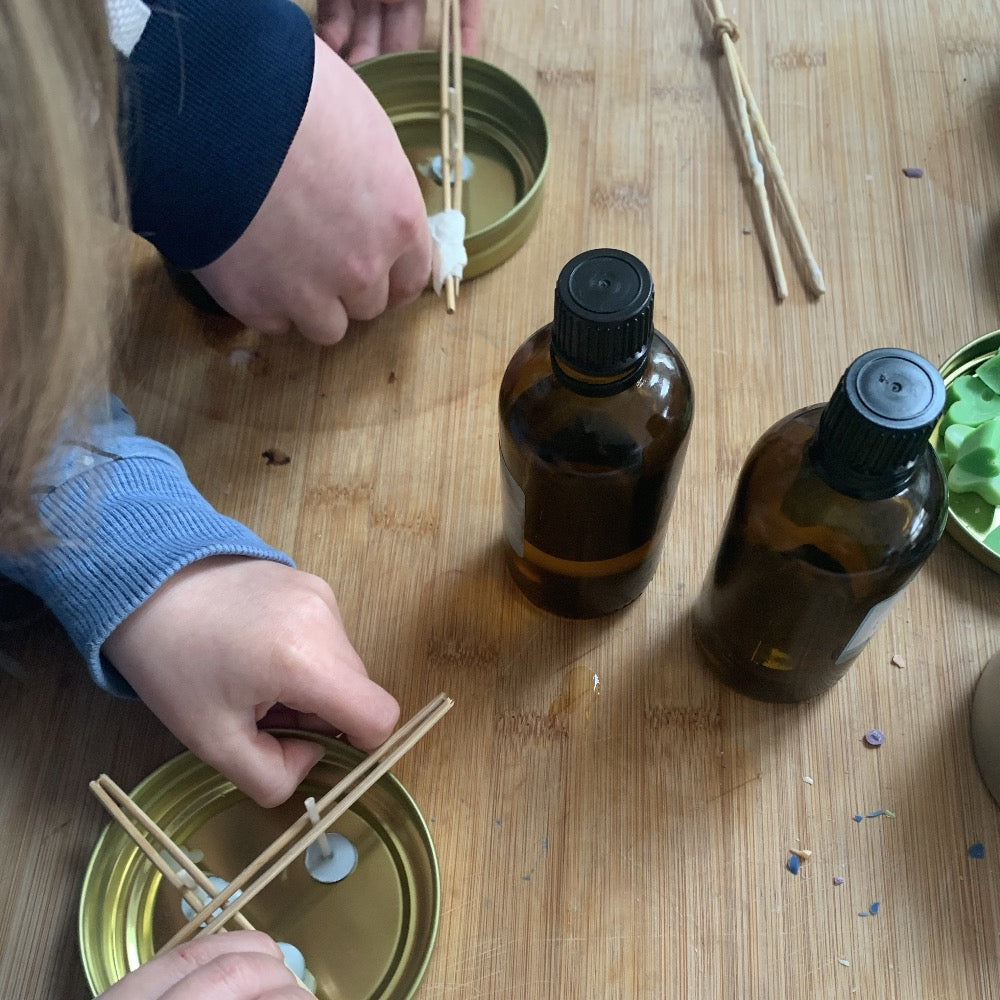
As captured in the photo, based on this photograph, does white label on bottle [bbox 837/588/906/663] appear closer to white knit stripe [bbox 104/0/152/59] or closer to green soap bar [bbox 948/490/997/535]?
green soap bar [bbox 948/490/997/535]

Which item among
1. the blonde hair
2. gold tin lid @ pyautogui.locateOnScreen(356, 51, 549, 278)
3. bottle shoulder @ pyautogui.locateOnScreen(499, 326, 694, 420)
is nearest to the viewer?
the blonde hair

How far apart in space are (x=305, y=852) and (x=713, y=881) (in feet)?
0.66

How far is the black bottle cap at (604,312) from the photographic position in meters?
0.33

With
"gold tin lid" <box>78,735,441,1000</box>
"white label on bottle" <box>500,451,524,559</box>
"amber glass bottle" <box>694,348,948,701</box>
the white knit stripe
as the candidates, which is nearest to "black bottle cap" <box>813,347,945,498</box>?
"amber glass bottle" <box>694,348,948,701</box>

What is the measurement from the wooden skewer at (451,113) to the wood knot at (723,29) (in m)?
0.19

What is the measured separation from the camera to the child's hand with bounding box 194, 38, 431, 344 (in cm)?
51

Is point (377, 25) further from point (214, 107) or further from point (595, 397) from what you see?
point (595, 397)

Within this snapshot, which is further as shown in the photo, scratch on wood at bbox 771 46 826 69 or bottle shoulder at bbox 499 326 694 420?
scratch on wood at bbox 771 46 826 69

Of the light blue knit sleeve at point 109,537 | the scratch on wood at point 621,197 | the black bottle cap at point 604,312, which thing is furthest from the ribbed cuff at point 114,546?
the scratch on wood at point 621,197

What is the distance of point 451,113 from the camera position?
61 cm

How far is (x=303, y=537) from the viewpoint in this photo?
0.53 meters

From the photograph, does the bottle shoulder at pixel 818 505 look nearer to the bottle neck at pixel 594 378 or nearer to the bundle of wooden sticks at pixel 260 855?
the bottle neck at pixel 594 378

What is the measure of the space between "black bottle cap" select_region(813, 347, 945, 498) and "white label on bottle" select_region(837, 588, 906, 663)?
0.08 meters

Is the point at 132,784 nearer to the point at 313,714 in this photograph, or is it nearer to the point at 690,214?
the point at 313,714
